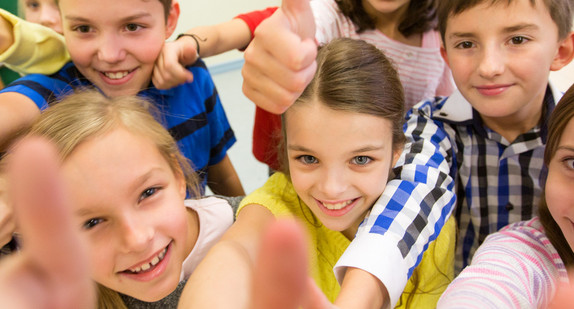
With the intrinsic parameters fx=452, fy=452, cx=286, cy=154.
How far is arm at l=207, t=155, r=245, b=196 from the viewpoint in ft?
3.67

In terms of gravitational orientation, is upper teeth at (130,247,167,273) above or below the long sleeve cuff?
below

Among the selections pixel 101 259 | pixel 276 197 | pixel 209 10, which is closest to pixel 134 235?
pixel 101 259

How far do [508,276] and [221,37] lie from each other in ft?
2.62

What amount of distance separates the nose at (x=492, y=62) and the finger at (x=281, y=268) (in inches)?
23.8

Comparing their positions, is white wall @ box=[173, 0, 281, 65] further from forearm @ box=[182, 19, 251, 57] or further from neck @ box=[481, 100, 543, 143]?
neck @ box=[481, 100, 543, 143]

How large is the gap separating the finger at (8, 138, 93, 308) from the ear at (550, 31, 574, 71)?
84 centimetres

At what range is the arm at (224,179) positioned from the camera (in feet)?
3.67

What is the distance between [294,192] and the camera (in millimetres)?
840

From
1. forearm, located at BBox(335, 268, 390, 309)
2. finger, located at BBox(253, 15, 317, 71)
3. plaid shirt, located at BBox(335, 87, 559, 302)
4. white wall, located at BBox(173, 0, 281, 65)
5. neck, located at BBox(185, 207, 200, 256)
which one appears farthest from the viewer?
white wall, located at BBox(173, 0, 281, 65)

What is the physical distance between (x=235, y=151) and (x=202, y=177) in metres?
1.04

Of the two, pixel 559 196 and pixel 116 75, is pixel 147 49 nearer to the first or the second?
pixel 116 75

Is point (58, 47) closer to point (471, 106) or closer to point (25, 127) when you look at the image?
point (25, 127)

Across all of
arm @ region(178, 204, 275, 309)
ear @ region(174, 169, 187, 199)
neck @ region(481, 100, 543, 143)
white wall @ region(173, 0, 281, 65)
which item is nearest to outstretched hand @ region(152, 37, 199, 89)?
ear @ region(174, 169, 187, 199)

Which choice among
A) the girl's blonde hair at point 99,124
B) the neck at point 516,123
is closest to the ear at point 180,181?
the girl's blonde hair at point 99,124
